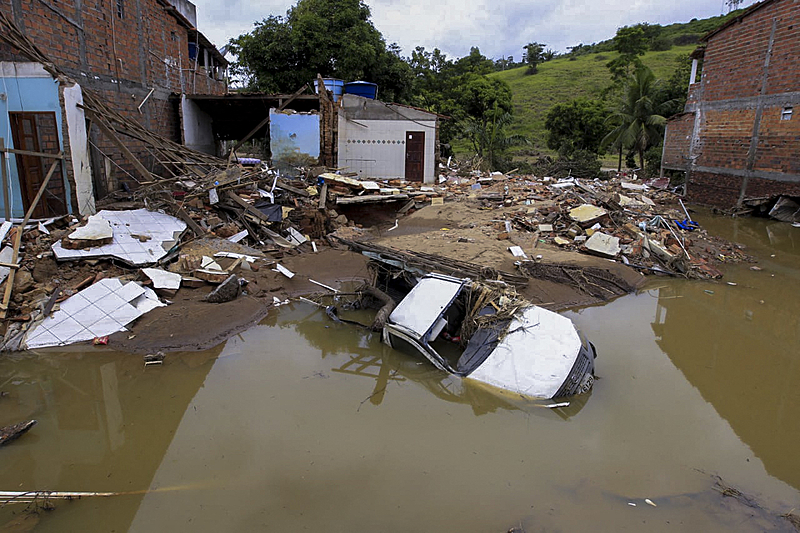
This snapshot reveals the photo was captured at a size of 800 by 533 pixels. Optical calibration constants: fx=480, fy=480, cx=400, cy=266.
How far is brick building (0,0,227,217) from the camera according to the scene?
9.14 meters

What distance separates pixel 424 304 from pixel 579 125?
26004mm

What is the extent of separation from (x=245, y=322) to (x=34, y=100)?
6.04m

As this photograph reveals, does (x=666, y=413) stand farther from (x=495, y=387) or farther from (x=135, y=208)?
(x=135, y=208)

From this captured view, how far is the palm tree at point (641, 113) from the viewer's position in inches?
952

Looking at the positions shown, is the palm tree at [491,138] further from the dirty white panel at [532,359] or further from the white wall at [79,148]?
the dirty white panel at [532,359]

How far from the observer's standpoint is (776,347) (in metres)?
7.88

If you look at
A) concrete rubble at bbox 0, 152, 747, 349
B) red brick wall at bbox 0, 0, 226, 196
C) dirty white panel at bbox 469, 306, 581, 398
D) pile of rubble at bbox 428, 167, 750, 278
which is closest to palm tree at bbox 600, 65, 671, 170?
concrete rubble at bbox 0, 152, 747, 349

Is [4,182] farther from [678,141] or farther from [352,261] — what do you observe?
[678,141]

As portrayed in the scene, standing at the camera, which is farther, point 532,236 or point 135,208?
point 532,236

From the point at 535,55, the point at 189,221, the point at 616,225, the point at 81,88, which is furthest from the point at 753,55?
the point at 535,55

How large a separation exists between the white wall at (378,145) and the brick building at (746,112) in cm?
980

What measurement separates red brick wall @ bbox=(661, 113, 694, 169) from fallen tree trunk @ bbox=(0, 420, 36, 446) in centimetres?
2078

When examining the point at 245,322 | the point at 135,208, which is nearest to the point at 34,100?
the point at 135,208

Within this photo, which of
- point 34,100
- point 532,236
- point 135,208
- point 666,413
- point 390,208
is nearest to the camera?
point 666,413
